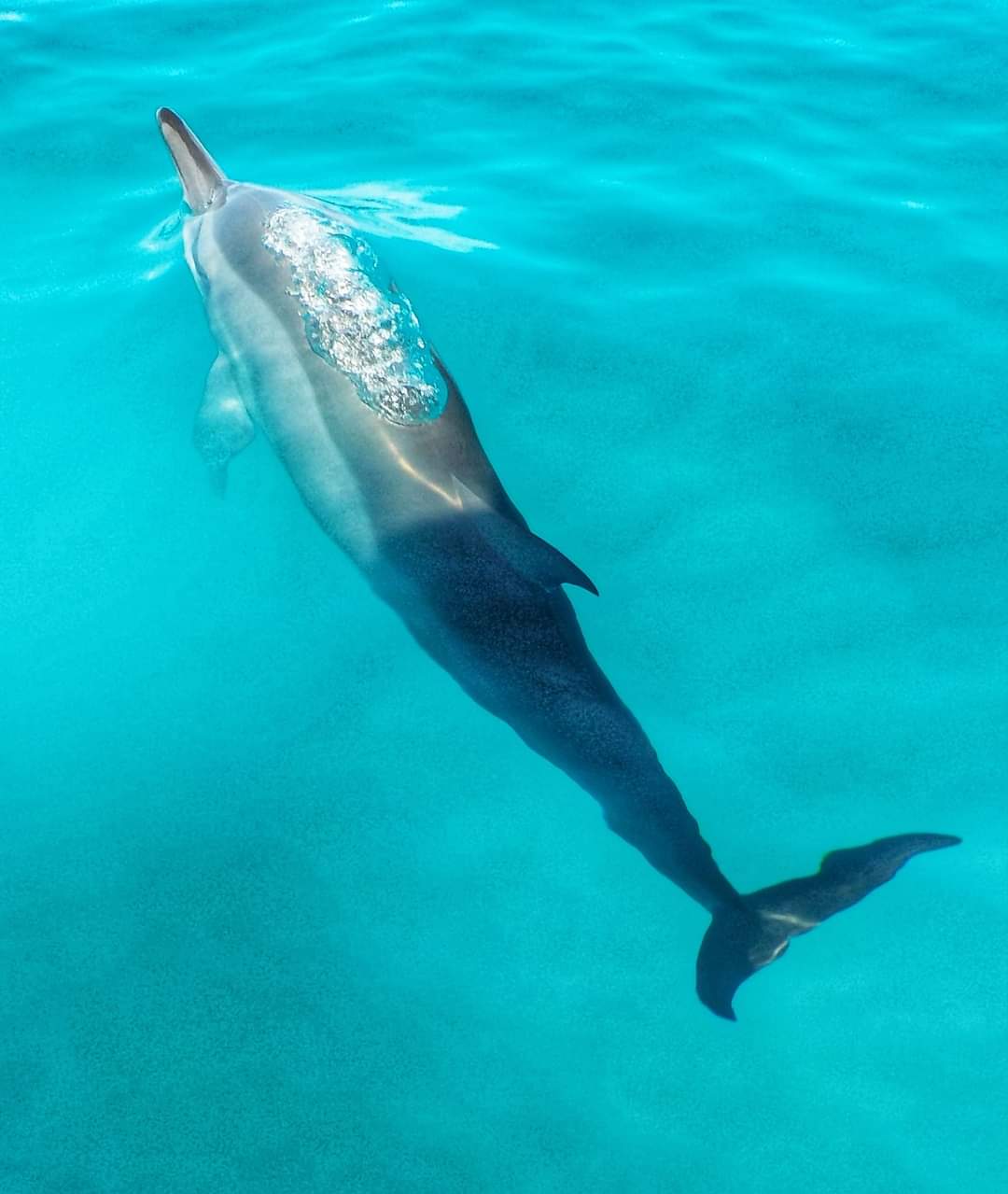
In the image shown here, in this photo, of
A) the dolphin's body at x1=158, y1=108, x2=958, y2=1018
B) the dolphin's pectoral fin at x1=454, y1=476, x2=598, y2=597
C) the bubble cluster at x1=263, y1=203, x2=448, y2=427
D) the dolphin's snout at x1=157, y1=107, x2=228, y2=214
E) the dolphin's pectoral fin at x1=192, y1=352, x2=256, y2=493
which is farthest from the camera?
the dolphin's snout at x1=157, y1=107, x2=228, y2=214

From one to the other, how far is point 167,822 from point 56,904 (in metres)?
0.51

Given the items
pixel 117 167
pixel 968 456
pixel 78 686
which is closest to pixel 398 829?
pixel 78 686

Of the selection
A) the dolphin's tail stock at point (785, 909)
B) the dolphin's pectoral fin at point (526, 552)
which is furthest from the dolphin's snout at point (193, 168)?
the dolphin's tail stock at point (785, 909)

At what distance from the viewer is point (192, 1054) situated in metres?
3.98

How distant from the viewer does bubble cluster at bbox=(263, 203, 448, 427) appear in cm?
572

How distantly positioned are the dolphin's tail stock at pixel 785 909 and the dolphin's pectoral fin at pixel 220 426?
3.43 metres

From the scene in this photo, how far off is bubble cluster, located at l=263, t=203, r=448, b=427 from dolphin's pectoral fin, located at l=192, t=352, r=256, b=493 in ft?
1.86

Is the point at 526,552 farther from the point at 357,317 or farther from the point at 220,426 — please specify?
the point at 220,426

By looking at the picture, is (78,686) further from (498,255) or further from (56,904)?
(498,255)

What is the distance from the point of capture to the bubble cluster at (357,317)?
18.8 feet

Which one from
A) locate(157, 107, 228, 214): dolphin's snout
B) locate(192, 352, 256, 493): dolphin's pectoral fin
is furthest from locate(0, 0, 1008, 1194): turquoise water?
locate(157, 107, 228, 214): dolphin's snout

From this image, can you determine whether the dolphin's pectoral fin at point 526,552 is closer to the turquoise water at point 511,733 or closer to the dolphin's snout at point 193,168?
the turquoise water at point 511,733

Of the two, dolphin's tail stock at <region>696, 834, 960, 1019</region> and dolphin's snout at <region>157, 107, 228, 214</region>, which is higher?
dolphin's snout at <region>157, 107, 228, 214</region>

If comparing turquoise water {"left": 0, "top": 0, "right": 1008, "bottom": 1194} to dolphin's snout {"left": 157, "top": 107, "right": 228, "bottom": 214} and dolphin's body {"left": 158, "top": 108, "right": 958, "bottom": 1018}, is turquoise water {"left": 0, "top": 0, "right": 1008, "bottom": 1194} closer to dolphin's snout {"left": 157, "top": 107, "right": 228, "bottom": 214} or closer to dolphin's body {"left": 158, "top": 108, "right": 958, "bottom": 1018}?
dolphin's body {"left": 158, "top": 108, "right": 958, "bottom": 1018}
